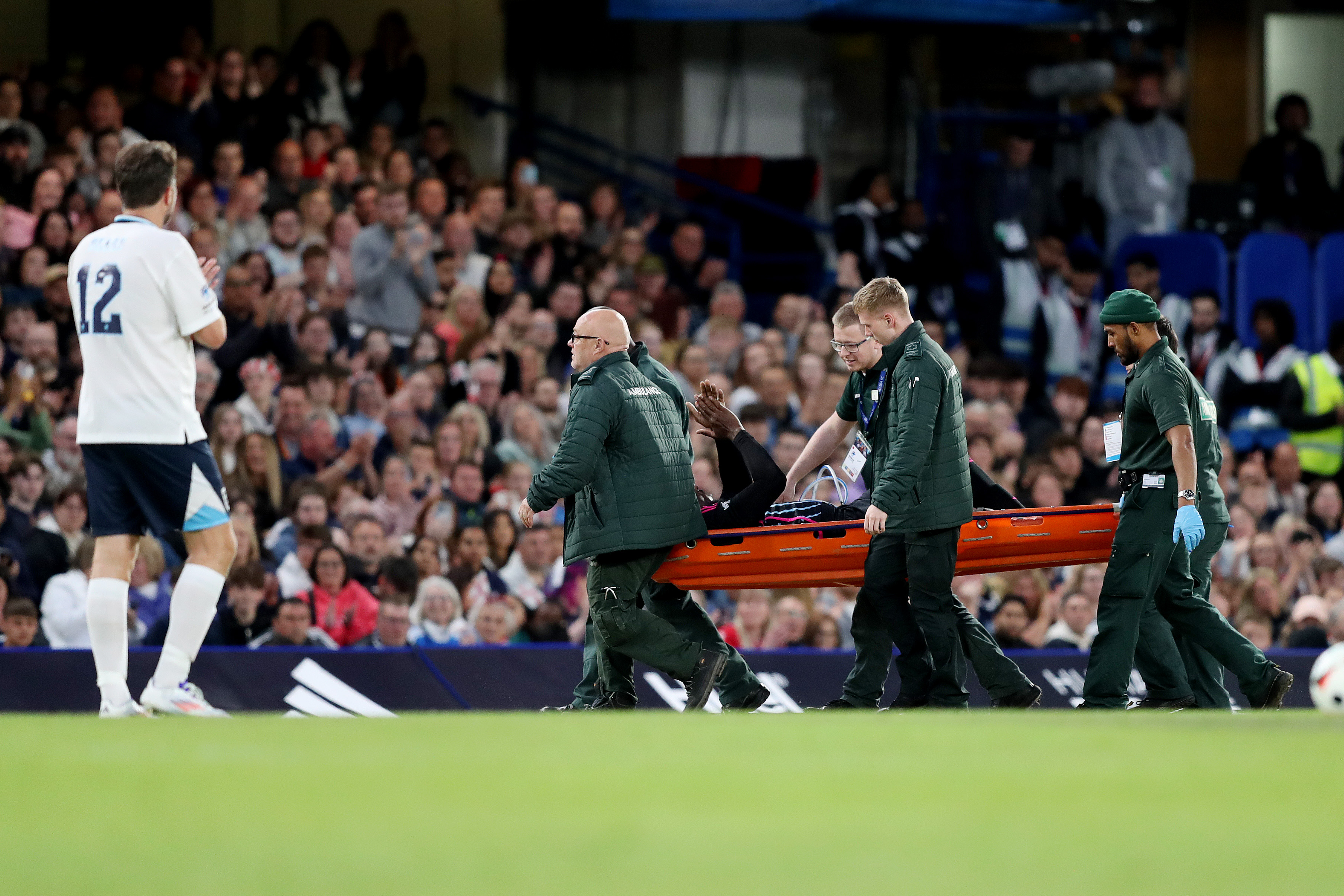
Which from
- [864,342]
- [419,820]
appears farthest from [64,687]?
[419,820]

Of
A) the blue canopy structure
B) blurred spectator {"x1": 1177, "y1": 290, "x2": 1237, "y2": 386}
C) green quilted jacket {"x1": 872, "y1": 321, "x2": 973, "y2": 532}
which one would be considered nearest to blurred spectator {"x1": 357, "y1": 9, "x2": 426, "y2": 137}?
the blue canopy structure

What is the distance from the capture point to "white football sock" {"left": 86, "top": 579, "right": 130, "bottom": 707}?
24.6ft

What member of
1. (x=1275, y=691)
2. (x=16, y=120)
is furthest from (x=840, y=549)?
(x=16, y=120)

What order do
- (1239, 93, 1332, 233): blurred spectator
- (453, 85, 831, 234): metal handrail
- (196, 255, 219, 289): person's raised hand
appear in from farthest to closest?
1. (1239, 93, 1332, 233): blurred spectator
2. (453, 85, 831, 234): metal handrail
3. (196, 255, 219, 289): person's raised hand

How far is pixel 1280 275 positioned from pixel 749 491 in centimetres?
996

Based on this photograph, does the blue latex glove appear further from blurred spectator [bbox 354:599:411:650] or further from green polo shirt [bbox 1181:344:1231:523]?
blurred spectator [bbox 354:599:411:650]

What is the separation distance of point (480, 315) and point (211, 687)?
458cm

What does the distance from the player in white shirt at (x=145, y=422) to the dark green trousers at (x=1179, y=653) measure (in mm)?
4121

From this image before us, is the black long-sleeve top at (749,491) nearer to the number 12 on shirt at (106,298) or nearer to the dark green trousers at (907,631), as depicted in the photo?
the dark green trousers at (907,631)

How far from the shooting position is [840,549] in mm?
9203

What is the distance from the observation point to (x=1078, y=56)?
2100cm

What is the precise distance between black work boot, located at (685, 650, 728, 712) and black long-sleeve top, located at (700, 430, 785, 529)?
0.64 meters

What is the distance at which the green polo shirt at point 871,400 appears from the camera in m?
9.12

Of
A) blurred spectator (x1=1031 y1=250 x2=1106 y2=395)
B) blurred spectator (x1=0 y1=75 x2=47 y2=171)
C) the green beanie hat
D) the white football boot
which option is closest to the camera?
the white football boot
